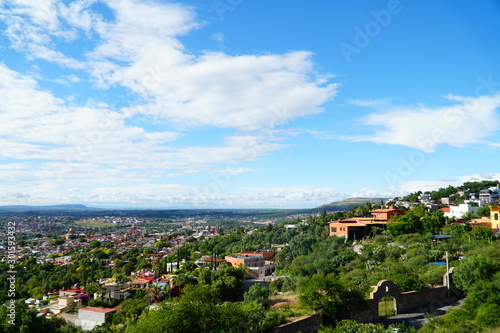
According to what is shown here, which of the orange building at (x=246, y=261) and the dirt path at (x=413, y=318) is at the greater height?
the dirt path at (x=413, y=318)

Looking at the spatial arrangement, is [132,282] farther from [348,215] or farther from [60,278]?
[348,215]

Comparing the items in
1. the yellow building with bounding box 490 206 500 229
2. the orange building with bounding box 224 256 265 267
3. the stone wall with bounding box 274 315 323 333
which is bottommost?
the orange building with bounding box 224 256 265 267

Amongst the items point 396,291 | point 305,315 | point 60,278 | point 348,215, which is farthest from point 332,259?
point 60,278

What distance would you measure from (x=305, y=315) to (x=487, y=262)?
365 inches

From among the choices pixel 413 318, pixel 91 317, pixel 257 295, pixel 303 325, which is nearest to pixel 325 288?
pixel 303 325

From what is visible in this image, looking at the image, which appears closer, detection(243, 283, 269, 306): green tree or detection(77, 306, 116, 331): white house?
detection(243, 283, 269, 306): green tree

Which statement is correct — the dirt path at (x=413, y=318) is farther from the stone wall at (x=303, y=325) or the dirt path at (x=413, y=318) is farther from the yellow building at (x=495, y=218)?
the yellow building at (x=495, y=218)

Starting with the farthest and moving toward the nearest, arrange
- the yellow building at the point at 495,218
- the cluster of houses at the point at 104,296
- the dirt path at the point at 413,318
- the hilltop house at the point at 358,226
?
the hilltop house at the point at 358,226, the yellow building at the point at 495,218, the cluster of houses at the point at 104,296, the dirt path at the point at 413,318

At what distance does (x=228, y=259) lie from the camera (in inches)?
1563

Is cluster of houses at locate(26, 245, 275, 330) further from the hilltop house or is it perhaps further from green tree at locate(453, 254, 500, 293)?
green tree at locate(453, 254, 500, 293)

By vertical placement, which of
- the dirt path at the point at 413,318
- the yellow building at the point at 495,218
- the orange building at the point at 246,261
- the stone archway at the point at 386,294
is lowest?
the orange building at the point at 246,261

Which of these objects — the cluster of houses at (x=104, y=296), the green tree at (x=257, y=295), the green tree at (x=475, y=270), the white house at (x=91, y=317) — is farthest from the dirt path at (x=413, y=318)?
the white house at (x=91, y=317)

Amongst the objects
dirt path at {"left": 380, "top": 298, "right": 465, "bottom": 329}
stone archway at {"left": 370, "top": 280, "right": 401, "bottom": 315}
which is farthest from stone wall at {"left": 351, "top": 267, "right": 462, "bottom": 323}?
dirt path at {"left": 380, "top": 298, "right": 465, "bottom": 329}

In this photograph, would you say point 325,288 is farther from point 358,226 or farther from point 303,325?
point 358,226
